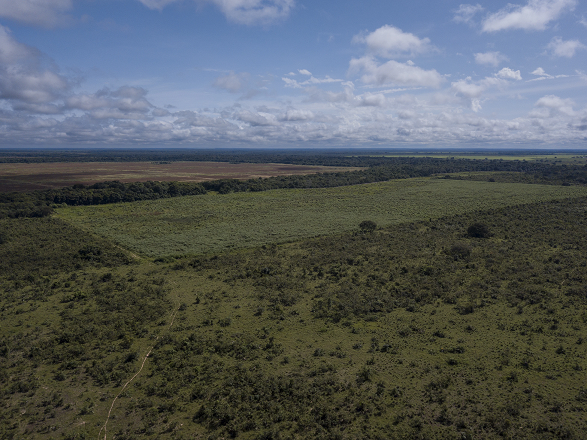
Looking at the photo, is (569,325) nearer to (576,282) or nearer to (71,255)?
(576,282)

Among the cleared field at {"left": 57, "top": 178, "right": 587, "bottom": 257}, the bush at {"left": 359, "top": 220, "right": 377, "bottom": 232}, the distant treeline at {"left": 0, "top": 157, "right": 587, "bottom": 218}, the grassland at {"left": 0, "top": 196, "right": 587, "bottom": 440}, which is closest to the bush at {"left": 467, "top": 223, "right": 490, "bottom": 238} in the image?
the grassland at {"left": 0, "top": 196, "right": 587, "bottom": 440}

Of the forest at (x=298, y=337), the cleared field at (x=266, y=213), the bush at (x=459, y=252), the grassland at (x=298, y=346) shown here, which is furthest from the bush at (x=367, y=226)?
the bush at (x=459, y=252)

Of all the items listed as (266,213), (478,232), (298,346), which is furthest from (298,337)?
(266,213)

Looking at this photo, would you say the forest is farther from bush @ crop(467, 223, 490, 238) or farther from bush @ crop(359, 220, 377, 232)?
bush @ crop(359, 220, 377, 232)

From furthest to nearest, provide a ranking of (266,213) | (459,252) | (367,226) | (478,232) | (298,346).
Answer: (266,213) → (367,226) → (478,232) → (459,252) → (298,346)

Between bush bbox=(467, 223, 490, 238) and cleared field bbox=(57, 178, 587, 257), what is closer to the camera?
bush bbox=(467, 223, 490, 238)

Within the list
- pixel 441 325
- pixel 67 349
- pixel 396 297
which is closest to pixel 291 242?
pixel 396 297

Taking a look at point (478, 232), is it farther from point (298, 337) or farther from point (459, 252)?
point (298, 337)
